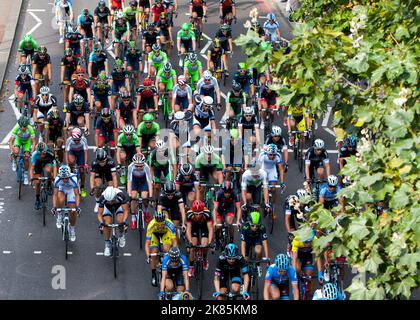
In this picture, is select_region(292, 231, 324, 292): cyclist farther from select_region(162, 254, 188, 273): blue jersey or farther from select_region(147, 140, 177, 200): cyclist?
select_region(147, 140, 177, 200): cyclist

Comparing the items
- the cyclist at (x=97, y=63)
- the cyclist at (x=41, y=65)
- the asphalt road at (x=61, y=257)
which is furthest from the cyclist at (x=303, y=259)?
the cyclist at (x=41, y=65)

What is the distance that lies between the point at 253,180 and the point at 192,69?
8.14 meters

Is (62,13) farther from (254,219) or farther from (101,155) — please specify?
(254,219)

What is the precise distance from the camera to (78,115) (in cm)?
3152

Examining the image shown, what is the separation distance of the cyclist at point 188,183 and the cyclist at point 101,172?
1.54m

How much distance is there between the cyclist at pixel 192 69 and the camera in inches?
1390

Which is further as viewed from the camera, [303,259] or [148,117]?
[148,117]

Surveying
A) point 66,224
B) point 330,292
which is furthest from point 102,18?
point 330,292

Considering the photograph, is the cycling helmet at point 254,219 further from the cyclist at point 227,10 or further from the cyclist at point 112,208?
the cyclist at point 227,10

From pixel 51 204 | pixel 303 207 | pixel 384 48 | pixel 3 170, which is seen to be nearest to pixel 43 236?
pixel 51 204

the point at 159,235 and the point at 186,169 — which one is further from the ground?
the point at 186,169

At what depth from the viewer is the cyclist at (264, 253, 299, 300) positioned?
935 inches

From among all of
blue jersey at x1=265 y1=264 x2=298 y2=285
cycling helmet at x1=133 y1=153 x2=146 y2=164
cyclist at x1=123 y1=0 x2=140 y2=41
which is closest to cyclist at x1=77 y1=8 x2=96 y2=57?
cyclist at x1=123 y1=0 x2=140 y2=41

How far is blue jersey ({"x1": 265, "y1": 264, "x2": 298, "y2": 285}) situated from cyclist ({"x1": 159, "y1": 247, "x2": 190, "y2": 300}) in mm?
1697
